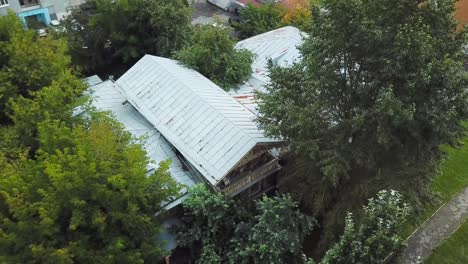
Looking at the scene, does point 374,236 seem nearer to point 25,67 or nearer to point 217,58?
point 217,58

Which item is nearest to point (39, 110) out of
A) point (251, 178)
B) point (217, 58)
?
point (251, 178)

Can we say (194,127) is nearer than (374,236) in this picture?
No

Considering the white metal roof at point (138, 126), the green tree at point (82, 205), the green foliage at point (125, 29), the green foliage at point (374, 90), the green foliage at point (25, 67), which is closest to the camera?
the green tree at point (82, 205)

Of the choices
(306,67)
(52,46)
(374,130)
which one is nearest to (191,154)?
(306,67)

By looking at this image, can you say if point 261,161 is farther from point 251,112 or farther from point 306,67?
point 306,67

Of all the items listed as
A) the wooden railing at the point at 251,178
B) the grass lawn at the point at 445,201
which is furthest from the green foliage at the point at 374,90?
the grass lawn at the point at 445,201

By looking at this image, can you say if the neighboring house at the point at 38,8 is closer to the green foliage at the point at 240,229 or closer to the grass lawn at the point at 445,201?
the green foliage at the point at 240,229
